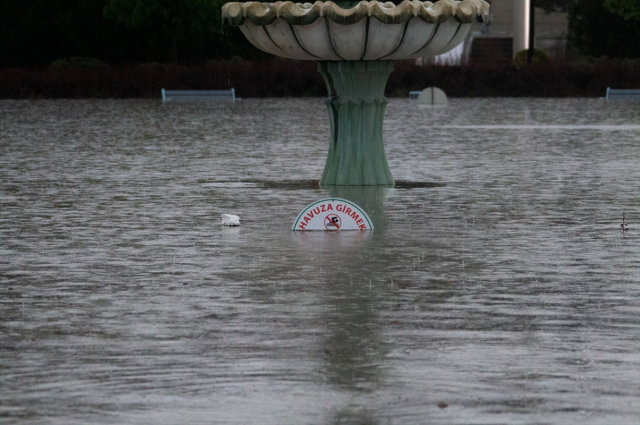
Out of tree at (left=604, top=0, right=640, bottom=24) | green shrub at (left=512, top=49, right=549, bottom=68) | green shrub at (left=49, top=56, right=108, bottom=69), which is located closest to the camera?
green shrub at (left=512, top=49, right=549, bottom=68)

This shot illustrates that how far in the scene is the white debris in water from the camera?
10630mm

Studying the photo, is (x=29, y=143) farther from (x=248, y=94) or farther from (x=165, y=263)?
(x=248, y=94)

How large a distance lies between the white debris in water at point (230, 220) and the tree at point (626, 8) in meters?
46.7

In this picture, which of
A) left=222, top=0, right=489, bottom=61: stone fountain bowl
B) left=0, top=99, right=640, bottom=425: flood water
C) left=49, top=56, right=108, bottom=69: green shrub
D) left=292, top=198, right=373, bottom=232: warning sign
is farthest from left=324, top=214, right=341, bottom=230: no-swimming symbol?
left=49, top=56, right=108, bottom=69: green shrub

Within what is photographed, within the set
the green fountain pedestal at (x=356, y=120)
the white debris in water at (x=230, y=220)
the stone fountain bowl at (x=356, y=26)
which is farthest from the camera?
the green fountain pedestal at (x=356, y=120)

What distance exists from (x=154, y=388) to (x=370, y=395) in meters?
0.84

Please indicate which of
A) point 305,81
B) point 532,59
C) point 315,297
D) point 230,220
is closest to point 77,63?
point 305,81

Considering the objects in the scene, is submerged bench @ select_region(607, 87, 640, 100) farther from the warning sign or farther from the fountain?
the warning sign

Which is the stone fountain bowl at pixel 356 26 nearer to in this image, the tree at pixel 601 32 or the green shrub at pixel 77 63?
the green shrub at pixel 77 63

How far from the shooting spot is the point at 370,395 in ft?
16.8

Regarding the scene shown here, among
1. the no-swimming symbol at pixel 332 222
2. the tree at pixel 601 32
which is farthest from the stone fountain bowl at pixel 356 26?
the tree at pixel 601 32

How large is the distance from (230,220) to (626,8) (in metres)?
47.3

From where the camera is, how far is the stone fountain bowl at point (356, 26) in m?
12.5

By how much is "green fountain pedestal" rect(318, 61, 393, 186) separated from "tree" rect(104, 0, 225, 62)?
4064 centimetres
